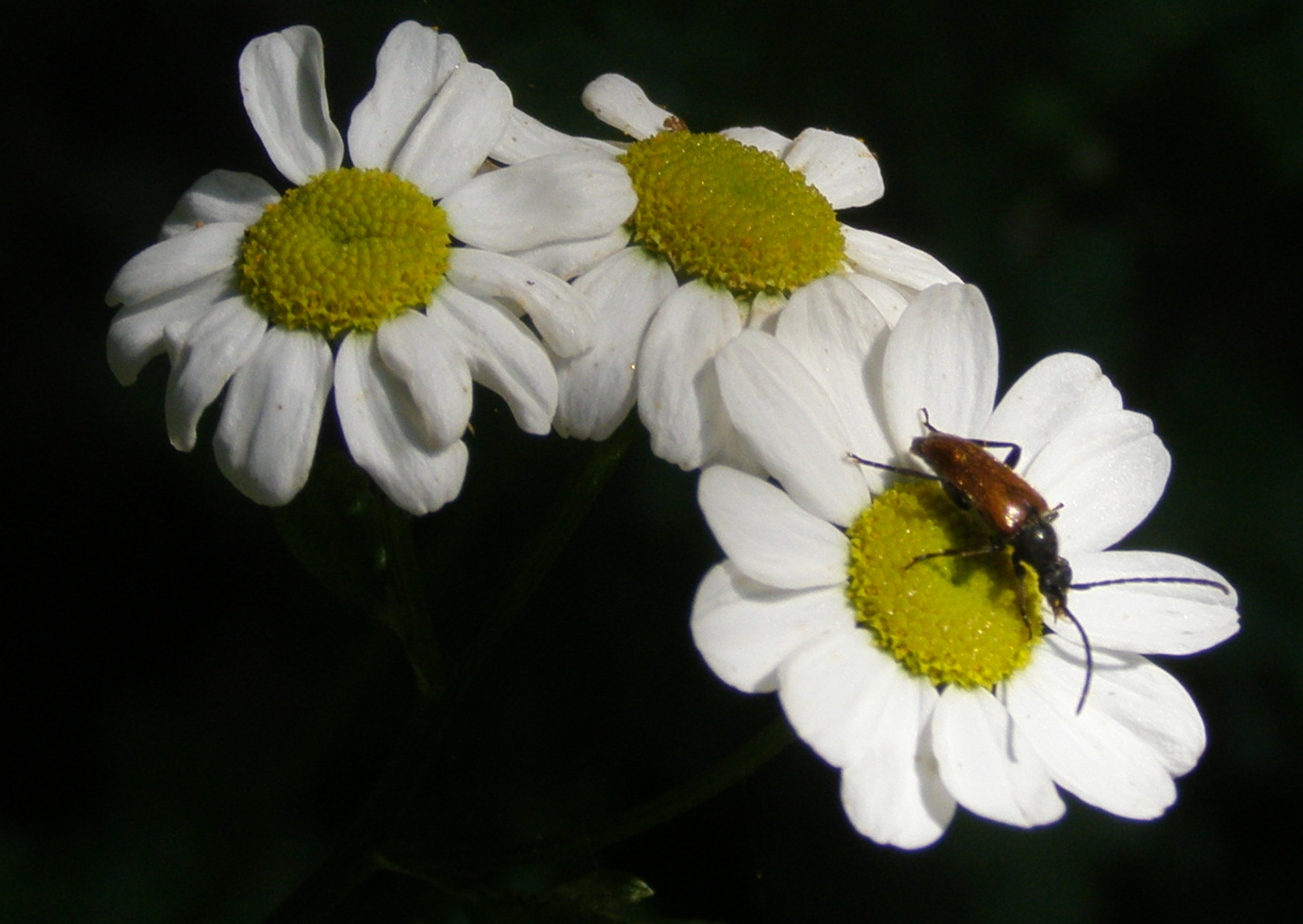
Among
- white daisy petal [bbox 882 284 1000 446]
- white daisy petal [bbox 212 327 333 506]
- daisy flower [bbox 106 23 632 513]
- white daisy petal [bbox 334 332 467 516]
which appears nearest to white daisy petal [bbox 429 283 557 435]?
daisy flower [bbox 106 23 632 513]

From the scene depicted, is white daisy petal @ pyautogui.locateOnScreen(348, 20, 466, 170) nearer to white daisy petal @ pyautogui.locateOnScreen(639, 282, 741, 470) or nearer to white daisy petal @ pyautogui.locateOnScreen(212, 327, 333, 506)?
white daisy petal @ pyautogui.locateOnScreen(212, 327, 333, 506)

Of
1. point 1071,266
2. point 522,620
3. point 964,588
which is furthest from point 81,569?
point 1071,266

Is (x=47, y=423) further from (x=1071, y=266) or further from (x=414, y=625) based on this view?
(x=1071, y=266)

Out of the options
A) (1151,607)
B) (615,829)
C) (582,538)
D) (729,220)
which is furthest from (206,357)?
(1151,607)

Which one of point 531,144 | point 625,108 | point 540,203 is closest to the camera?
point 540,203

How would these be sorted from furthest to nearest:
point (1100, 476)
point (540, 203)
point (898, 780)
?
1. point (1100, 476)
2. point (540, 203)
3. point (898, 780)

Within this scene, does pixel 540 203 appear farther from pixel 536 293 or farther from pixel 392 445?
pixel 392 445

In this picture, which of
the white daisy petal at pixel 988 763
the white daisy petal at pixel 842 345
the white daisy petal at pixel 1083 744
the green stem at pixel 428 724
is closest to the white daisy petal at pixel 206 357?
the green stem at pixel 428 724

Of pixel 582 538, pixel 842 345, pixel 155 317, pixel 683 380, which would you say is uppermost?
pixel 842 345
